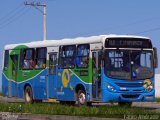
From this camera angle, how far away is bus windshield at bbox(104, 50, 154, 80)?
25094 millimetres

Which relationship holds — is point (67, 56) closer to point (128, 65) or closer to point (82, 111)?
point (128, 65)

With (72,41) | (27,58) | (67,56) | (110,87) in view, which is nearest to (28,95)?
(27,58)

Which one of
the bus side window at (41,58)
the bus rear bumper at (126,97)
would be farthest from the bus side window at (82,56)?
the bus side window at (41,58)

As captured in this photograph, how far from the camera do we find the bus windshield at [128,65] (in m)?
25.1

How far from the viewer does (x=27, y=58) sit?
103 feet

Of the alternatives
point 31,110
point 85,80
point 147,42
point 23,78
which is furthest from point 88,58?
point 23,78

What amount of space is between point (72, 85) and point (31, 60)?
427 cm

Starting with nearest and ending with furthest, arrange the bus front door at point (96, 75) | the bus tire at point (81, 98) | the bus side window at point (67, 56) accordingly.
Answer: the bus front door at point (96, 75), the bus tire at point (81, 98), the bus side window at point (67, 56)

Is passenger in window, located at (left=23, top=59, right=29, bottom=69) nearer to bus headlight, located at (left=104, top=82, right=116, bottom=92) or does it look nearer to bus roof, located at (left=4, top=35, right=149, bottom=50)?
bus roof, located at (left=4, top=35, right=149, bottom=50)

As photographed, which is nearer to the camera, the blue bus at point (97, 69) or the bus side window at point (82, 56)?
the blue bus at point (97, 69)

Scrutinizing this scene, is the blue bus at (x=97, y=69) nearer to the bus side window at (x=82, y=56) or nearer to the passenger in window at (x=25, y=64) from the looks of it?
the bus side window at (x=82, y=56)

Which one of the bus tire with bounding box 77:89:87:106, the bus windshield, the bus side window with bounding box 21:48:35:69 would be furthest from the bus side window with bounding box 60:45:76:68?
the bus side window with bounding box 21:48:35:69

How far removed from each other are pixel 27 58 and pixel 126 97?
7753 mm

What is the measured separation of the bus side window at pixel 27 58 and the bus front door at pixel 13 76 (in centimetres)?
91
